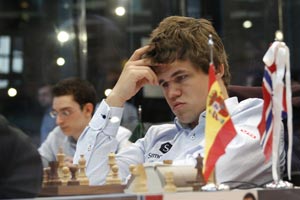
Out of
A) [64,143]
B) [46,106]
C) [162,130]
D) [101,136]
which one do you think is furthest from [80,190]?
[46,106]

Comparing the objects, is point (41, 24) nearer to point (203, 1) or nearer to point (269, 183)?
point (203, 1)

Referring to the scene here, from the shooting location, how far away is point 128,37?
7949 mm

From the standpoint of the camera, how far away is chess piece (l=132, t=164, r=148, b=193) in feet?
6.28

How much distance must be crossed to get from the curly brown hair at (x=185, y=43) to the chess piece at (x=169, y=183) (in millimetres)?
690

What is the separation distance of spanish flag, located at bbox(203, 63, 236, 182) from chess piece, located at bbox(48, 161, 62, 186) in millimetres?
399

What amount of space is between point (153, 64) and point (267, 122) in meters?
0.68

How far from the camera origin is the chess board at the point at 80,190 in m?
2.00

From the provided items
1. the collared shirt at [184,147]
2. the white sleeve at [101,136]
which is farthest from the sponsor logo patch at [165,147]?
the white sleeve at [101,136]

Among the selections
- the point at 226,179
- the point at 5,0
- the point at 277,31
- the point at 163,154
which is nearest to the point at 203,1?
the point at 277,31

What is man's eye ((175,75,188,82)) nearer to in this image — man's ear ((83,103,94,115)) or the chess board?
the chess board

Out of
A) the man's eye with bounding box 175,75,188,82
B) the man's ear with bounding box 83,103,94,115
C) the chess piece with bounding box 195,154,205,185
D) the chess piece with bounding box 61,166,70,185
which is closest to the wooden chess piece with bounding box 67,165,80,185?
the chess piece with bounding box 61,166,70,185

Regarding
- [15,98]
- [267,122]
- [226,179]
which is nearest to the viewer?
[267,122]

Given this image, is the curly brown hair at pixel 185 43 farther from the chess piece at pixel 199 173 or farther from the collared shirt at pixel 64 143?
the collared shirt at pixel 64 143

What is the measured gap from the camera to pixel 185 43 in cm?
259
